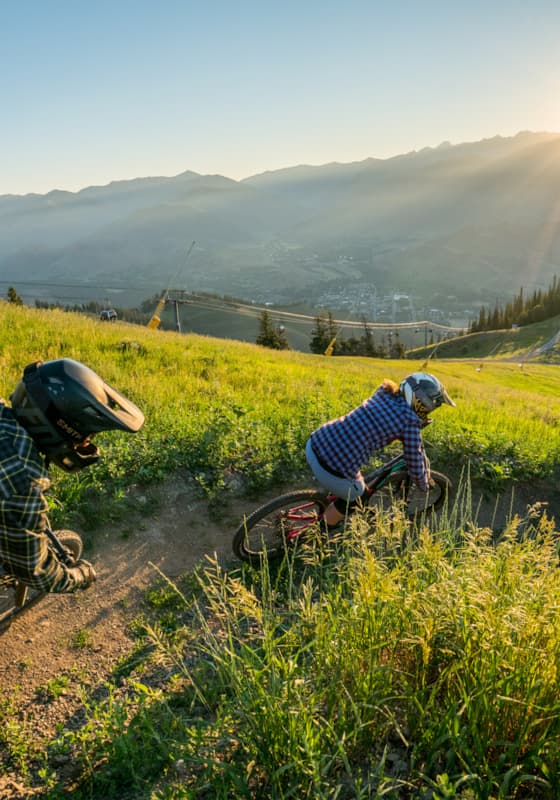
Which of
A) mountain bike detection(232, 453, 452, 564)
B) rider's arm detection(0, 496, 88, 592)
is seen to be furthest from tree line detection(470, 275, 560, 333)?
rider's arm detection(0, 496, 88, 592)

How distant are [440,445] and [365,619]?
6580 millimetres

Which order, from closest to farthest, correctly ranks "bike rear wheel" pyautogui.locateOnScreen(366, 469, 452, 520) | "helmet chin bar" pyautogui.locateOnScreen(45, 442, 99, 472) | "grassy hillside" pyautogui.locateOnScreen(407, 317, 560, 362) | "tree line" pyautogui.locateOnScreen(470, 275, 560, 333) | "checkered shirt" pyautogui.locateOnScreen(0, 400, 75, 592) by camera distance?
"checkered shirt" pyautogui.locateOnScreen(0, 400, 75, 592) → "helmet chin bar" pyautogui.locateOnScreen(45, 442, 99, 472) → "bike rear wheel" pyautogui.locateOnScreen(366, 469, 452, 520) → "grassy hillside" pyautogui.locateOnScreen(407, 317, 560, 362) → "tree line" pyautogui.locateOnScreen(470, 275, 560, 333)

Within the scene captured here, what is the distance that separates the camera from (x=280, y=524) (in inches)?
236

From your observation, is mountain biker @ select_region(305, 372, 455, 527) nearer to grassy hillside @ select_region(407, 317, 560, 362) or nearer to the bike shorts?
the bike shorts

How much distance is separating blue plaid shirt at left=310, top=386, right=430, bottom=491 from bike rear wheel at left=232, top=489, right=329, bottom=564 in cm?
56

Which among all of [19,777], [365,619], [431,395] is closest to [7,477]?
[19,777]

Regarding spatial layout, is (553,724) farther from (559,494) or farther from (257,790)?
(559,494)

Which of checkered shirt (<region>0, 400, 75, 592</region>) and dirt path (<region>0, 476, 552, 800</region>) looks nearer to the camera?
checkered shirt (<region>0, 400, 75, 592</region>)

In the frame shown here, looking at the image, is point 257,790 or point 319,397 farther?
point 319,397

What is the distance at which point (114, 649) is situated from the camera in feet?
15.6

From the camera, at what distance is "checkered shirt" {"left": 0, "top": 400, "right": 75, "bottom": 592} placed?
3027 millimetres

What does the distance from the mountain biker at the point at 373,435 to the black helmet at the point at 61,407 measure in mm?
3032

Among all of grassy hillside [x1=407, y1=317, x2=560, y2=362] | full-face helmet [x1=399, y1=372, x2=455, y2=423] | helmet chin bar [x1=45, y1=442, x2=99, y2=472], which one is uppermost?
helmet chin bar [x1=45, y1=442, x2=99, y2=472]

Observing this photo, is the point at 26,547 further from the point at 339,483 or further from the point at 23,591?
the point at 339,483
